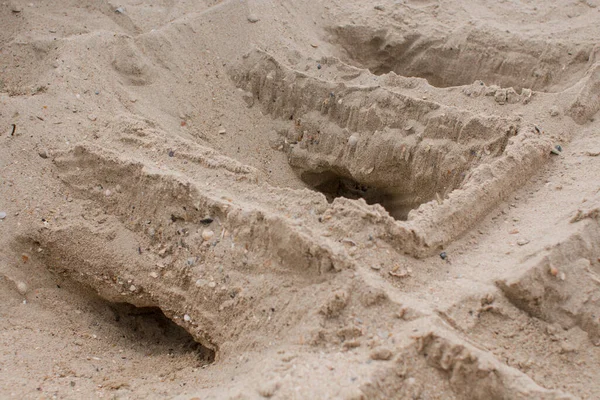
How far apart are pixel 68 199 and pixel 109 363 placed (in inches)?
38.6

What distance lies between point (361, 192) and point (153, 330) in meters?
1.79

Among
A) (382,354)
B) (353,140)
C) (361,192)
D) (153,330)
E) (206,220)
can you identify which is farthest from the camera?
(361,192)

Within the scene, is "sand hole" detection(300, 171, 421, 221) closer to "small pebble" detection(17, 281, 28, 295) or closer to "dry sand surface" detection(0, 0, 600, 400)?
"dry sand surface" detection(0, 0, 600, 400)

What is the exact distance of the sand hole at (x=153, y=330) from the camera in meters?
3.11

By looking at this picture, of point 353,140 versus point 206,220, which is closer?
point 206,220

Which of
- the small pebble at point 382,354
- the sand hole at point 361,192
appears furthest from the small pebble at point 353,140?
the small pebble at point 382,354

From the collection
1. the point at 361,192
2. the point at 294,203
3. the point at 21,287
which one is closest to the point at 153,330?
the point at 21,287

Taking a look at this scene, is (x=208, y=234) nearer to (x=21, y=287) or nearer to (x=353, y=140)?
(x=21, y=287)

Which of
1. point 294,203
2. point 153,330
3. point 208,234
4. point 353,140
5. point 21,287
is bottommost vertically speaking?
point 153,330

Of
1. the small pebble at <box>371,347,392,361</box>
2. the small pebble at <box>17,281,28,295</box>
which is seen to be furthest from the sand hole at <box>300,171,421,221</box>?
the small pebble at <box>17,281,28,295</box>

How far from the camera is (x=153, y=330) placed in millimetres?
3271

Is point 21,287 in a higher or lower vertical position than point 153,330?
higher

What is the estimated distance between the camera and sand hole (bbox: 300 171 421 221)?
394 cm

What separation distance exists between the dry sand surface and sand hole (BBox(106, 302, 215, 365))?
0.04ft
